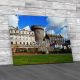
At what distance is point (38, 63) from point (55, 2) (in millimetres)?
1964

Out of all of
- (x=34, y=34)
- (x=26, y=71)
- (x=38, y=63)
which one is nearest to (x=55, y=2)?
(x=34, y=34)

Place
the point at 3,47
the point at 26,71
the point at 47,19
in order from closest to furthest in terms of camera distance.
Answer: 1. the point at 26,71
2. the point at 3,47
3. the point at 47,19

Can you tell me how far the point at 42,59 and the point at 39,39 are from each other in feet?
1.96

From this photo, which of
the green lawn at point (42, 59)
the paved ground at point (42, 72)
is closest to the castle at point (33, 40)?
the green lawn at point (42, 59)

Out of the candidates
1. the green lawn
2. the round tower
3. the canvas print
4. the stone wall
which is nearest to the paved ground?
the green lawn

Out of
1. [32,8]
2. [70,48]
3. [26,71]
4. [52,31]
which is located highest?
[32,8]

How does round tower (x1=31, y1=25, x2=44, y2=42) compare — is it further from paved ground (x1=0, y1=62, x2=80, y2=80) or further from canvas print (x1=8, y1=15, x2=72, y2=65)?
paved ground (x1=0, y1=62, x2=80, y2=80)

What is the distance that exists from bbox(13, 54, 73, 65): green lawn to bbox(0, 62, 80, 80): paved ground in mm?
202

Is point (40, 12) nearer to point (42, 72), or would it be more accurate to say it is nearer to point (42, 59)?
point (42, 59)

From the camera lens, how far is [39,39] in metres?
7.68

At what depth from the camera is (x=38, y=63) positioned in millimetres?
7543

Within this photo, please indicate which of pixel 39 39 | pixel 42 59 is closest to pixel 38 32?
pixel 39 39

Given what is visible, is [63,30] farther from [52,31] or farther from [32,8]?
[32,8]

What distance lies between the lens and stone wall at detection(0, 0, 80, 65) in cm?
737
